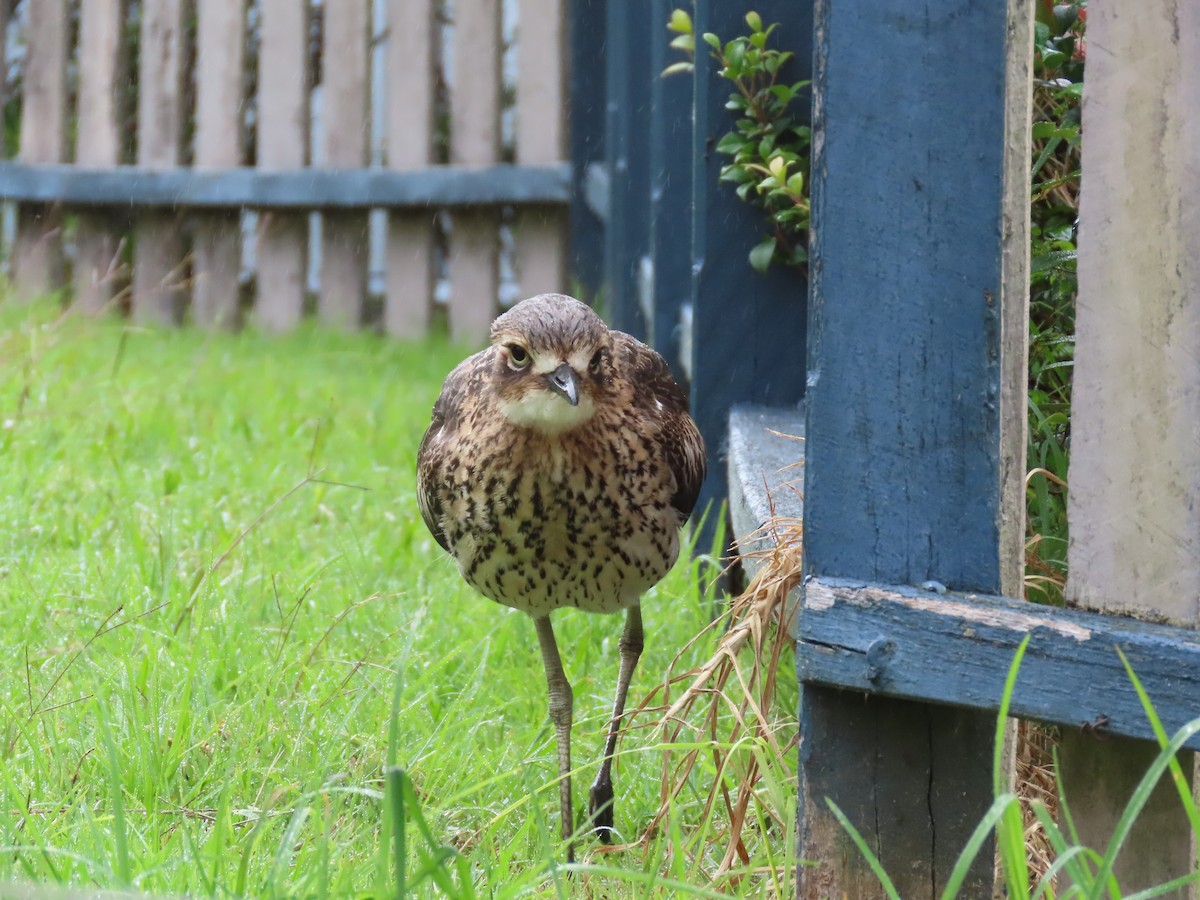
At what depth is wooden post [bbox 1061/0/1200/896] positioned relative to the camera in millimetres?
2031

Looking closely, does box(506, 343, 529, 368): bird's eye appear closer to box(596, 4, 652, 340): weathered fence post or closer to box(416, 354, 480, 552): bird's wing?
box(416, 354, 480, 552): bird's wing

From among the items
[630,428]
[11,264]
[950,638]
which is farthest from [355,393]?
[950,638]

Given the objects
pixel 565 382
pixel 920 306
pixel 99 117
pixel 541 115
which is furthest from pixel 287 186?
pixel 920 306

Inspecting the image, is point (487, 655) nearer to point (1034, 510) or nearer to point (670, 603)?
point (670, 603)

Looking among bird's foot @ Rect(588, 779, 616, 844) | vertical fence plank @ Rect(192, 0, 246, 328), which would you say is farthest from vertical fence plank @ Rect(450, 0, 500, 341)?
bird's foot @ Rect(588, 779, 616, 844)

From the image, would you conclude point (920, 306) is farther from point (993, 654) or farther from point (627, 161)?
point (627, 161)

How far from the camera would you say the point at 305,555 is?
4.53m

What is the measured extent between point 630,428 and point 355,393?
4353mm

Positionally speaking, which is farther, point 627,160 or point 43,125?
point 43,125

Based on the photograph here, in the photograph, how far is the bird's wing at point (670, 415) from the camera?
311 cm

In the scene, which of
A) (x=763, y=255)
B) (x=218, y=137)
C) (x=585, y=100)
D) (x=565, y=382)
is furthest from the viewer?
(x=218, y=137)

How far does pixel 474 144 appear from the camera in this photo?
845cm

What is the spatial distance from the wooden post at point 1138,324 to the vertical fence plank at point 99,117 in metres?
7.47

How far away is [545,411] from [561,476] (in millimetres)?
131
